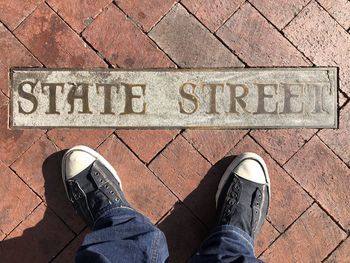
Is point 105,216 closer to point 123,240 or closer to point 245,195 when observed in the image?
point 123,240

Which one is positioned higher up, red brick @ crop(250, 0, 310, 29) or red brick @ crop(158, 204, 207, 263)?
red brick @ crop(250, 0, 310, 29)

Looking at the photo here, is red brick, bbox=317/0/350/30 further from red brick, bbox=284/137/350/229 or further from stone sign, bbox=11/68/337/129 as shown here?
red brick, bbox=284/137/350/229

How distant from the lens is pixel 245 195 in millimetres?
2674

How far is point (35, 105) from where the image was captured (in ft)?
8.76

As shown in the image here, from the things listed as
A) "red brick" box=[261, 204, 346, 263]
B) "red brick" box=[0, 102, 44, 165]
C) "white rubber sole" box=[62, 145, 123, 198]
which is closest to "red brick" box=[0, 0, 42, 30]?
"red brick" box=[0, 102, 44, 165]

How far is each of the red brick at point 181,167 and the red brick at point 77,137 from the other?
290 millimetres

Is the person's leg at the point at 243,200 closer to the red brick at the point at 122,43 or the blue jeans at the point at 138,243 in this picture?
the blue jeans at the point at 138,243

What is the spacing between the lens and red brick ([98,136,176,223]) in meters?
2.66

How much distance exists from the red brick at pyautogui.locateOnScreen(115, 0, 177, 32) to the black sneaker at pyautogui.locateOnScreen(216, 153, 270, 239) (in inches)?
32.0

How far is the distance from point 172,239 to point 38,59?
1125 millimetres

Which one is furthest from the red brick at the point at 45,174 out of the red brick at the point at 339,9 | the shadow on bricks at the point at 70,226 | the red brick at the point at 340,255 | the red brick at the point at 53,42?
the red brick at the point at 339,9

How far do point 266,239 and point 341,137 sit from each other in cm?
63

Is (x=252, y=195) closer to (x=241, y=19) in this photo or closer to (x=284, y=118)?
(x=284, y=118)

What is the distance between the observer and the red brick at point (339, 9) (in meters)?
2.67
